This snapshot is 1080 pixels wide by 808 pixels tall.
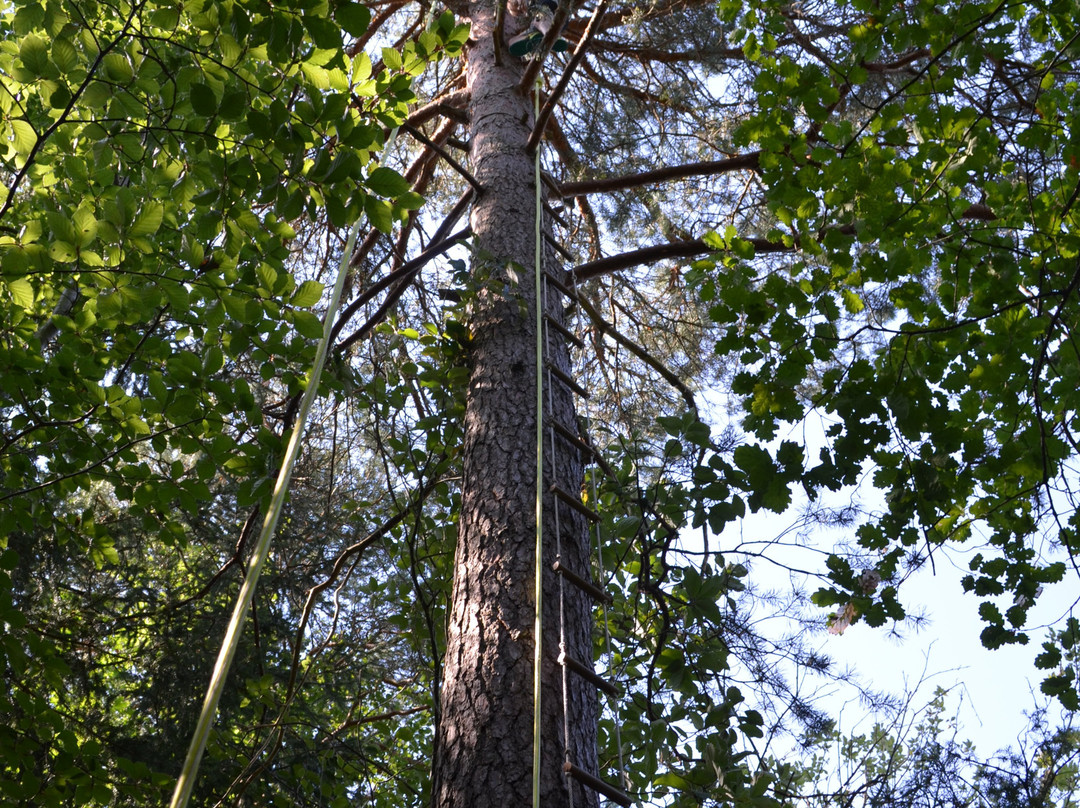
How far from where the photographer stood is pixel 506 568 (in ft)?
7.23

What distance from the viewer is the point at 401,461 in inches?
130

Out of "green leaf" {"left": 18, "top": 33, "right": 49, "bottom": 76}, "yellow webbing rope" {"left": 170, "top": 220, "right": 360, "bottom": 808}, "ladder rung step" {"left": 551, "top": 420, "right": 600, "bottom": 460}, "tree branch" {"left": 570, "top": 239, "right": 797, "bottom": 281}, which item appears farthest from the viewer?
"tree branch" {"left": 570, "top": 239, "right": 797, "bottom": 281}

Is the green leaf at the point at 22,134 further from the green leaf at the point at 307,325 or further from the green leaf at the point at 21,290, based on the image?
the green leaf at the point at 307,325

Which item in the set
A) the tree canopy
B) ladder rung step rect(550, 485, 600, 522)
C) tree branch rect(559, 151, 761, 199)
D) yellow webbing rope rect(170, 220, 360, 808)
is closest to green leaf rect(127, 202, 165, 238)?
the tree canopy

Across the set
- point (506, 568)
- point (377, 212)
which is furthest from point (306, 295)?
point (506, 568)

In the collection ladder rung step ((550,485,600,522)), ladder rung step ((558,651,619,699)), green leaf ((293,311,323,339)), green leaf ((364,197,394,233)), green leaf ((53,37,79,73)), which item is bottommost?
ladder rung step ((558,651,619,699))

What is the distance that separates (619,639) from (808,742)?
2.96 feet

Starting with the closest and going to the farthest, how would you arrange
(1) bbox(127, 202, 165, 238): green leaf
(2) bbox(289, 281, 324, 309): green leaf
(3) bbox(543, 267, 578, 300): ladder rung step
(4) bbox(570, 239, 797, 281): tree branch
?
(1) bbox(127, 202, 165, 238): green leaf → (2) bbox(289, 281, 324, 309): green leaf → (3) bbox(543, 267, 578, 300): ladder rung step → (4) bbox(570, 239, 797, 281): tree branch

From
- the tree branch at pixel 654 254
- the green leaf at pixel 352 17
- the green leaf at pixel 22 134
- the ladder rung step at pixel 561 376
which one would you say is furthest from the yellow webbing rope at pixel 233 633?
the tree branch at pixel 654 254

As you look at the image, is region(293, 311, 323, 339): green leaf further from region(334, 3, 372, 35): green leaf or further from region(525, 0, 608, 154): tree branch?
region(525, 0, 608, 154): tree branch

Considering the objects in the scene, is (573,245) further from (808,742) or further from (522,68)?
(808,742)

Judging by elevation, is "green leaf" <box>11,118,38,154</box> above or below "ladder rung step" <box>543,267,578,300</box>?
below

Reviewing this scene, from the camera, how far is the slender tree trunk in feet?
6.14

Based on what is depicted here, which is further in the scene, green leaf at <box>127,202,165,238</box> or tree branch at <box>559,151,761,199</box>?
tree branch at <box>559,151,761,199</box>
